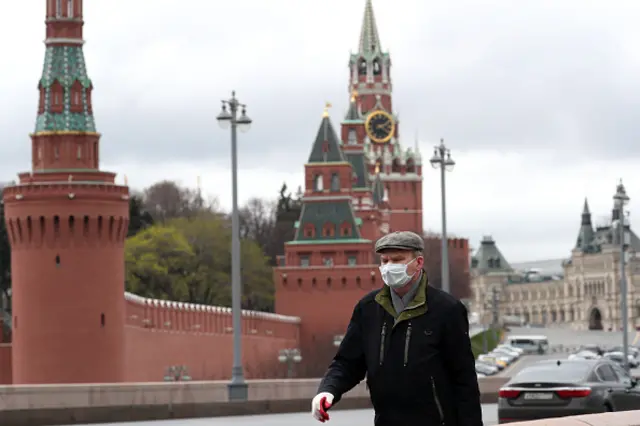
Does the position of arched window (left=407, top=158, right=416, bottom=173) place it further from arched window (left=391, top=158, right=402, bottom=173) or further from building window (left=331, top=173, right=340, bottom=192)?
building window (left=331, top=173, right=340, bottom=192)

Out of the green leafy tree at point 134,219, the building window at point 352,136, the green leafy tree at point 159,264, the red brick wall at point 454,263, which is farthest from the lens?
the red brick wall at point 454,263

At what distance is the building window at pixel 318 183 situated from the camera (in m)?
101

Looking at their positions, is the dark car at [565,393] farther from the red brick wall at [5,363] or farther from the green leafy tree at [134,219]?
the green leafy tree at [134,219]

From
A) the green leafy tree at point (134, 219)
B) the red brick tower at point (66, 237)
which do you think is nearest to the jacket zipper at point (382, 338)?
the red brick tower at point (66, 237)

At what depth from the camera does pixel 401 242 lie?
9203 mm

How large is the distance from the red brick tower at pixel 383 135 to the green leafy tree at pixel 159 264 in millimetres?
71108

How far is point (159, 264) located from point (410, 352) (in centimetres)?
10087

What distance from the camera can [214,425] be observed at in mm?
29453

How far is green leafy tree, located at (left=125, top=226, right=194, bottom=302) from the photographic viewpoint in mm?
107375

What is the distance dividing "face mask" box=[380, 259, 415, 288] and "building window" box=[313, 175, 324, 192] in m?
92.3

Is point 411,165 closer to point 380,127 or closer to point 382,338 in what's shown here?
point 380,127

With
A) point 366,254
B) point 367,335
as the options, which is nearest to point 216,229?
point 366,254

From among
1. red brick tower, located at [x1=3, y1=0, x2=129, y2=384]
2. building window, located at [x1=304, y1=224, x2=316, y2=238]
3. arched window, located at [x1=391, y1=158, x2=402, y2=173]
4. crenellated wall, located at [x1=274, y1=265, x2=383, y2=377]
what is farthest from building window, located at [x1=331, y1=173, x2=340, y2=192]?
arched window, located at [x1=391, y1=158, x2=402, y2=173]

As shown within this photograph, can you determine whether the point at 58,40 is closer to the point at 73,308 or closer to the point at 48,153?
the point at 48,153
